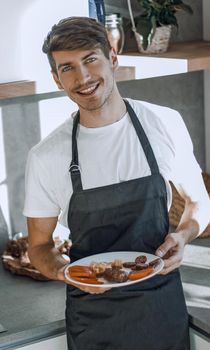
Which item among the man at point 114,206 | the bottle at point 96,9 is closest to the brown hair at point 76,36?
the man at point 114,206

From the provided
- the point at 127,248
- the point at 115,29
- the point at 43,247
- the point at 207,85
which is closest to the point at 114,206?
the point at 127,248

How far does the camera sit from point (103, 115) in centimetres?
198

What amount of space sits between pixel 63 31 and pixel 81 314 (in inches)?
28.8

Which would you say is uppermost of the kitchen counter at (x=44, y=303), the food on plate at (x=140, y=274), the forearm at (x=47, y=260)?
the food on plate at (x=140, y=274)

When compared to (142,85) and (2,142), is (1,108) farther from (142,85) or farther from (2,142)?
(142,85)

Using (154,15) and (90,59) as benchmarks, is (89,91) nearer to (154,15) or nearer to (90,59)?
(90,59)

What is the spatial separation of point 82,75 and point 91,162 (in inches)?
9.3

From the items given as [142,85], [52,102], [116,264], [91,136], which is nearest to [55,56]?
[91,136]

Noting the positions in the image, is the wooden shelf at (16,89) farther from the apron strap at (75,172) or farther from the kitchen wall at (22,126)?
the apron strap at (75,172)

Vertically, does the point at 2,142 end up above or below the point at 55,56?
below

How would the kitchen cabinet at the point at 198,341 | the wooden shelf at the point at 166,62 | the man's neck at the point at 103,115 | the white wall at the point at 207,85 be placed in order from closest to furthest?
the man's neck at the point at 103,115, the kitchen cabinet at the point at 198,341, the wooden shelf at the point at 166,62, the white wall at the point at 207,85

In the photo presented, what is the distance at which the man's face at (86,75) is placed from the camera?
1.89 meters

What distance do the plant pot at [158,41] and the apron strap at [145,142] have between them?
73 centimetres

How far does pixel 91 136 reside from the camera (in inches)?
79.0
